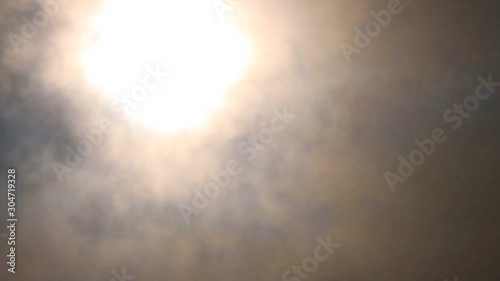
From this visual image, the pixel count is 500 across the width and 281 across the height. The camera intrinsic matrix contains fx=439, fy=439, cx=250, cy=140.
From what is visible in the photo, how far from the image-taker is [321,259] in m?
1.91

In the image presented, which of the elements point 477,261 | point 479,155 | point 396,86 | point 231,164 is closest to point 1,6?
point 231,164

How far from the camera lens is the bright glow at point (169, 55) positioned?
192 cm

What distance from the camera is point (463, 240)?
190cm

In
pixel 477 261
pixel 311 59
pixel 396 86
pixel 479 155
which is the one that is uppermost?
pixel 311 59

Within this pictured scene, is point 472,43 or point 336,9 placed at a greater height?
point 336,9

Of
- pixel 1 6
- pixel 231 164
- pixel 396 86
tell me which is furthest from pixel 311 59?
pixel 1 6

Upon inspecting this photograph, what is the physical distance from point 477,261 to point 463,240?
0.10 meters

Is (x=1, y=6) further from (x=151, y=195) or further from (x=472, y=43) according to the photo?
(x=472, y=43)

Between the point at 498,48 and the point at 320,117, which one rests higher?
the point at 320,117

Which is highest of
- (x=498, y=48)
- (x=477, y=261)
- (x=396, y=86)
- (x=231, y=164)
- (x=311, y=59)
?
(x=311, y=59)

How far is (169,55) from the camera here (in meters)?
1.94

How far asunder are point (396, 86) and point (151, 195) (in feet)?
3.87

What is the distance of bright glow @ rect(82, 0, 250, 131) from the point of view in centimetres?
192

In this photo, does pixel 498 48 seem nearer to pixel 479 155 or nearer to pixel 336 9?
pixel 479 155
